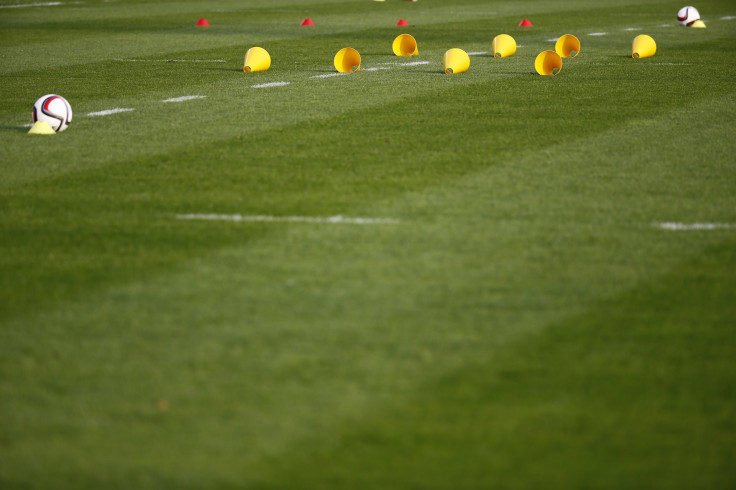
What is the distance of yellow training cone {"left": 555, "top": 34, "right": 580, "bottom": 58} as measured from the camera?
1481 cm

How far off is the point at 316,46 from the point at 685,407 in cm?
1376

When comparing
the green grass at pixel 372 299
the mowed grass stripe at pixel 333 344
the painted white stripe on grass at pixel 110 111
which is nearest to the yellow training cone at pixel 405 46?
the green grass at pixel 372 299

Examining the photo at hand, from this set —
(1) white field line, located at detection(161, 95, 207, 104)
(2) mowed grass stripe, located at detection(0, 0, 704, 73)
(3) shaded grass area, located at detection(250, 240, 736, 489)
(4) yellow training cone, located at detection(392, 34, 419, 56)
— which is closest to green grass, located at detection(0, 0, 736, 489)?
(3) shaded grass area, located at detection(250, 240, 736, 489)

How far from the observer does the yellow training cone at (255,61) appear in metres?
13.1

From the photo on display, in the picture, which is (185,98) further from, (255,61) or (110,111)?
→ (255,61)

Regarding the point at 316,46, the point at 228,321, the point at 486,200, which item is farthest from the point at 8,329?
the point at 316,46

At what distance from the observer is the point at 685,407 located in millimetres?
3314

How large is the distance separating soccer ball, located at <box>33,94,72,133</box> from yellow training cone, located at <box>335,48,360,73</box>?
4711 millimetres

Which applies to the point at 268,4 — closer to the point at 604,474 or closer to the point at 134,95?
the point at 134,95

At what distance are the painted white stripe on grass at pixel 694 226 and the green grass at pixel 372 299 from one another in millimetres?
72

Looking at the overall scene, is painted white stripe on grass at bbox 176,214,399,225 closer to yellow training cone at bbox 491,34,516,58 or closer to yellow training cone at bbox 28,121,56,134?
yellow training cone at bbox 28,121,56,134

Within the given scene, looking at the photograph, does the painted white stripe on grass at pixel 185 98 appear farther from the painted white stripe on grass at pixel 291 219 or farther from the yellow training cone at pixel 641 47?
the yellow training cone at pixel 641 47

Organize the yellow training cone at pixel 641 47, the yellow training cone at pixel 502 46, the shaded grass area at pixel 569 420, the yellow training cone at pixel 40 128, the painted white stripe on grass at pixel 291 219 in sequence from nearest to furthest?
the shaded grass area at pixel 569 420 < the painted white stripe on grass at pixel 291 219 < the yellow training cone at pixel 40 128 < the yellow training cone at pixel 641 47 < the yellow training cone at pixel 502 46

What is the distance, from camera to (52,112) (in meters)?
8.74
